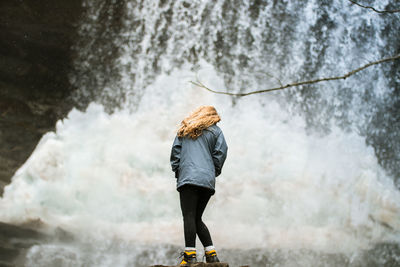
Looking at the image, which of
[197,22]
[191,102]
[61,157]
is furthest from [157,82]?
[61,157]

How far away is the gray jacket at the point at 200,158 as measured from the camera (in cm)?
291

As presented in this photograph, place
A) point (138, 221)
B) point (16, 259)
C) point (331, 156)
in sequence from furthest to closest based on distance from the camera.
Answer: point (331, 156)
point (138, 221)
point (16, 259)

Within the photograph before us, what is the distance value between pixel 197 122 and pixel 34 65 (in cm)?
518

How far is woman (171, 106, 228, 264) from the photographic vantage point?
2.89 m

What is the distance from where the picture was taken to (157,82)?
7309 millimetres

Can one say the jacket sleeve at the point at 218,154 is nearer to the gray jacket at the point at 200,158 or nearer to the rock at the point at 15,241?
the gray jacket at the point at 200,158

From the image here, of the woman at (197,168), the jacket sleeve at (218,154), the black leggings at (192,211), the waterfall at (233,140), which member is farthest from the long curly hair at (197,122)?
the waterfall at (233,140)

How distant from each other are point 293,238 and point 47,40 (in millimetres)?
4987

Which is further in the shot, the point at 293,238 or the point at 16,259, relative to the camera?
the point at 293,238

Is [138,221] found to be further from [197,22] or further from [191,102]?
[197,22]

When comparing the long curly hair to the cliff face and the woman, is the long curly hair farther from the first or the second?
the cliff face

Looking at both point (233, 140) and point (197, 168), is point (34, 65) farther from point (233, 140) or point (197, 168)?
point (197, 168)

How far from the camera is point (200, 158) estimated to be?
9.78 ft

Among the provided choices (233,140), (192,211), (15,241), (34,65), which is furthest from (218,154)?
(34,65)
